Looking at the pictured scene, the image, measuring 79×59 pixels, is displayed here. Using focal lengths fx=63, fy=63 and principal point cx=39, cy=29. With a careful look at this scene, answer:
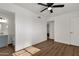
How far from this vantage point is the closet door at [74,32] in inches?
163

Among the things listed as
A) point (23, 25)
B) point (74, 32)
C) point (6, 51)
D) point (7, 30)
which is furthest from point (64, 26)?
point (6, 51)


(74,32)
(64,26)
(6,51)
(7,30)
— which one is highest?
(64,26)

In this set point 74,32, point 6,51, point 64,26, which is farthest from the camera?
point 64,26

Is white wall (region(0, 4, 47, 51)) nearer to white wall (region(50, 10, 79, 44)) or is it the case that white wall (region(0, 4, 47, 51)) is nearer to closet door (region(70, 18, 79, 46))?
white wall (region(50, 10, 79, 44))

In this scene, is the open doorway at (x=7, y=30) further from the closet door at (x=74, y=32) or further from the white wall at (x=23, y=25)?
the closet door at (x=74, y=32)

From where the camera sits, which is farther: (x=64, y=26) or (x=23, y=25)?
(x=64, y=26)

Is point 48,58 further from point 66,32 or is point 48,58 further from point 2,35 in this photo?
point 66,32

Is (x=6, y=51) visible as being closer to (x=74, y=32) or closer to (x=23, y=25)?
(x=23, y=25)

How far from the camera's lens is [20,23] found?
341 cm

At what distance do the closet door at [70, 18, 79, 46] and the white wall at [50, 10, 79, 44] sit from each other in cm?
21

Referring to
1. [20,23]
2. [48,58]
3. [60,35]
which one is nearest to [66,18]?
[60,35]

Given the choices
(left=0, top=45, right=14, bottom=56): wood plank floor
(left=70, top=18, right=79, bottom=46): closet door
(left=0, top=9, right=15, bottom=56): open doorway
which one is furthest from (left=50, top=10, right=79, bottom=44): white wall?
(left=0, top=45, right=14, bottom=56): wood plank floor

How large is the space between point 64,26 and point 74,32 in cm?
85

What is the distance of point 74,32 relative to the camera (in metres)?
4.29
